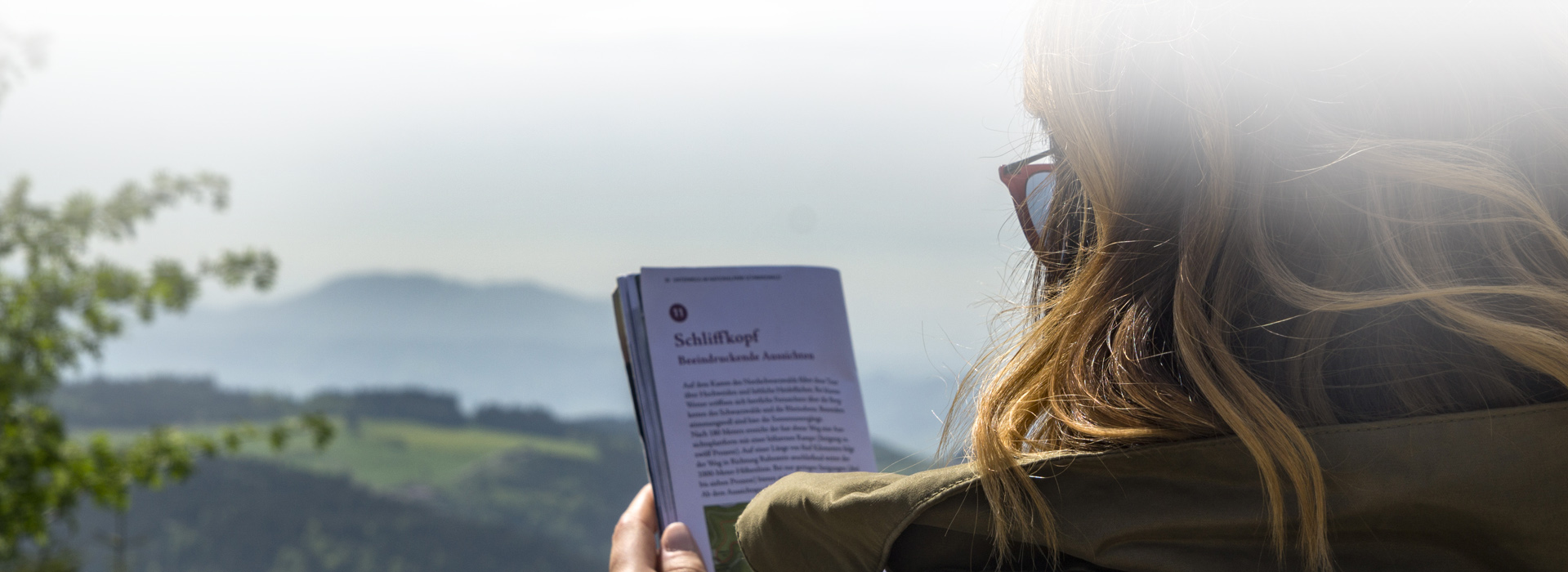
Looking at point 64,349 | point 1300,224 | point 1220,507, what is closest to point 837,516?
point 1220,507

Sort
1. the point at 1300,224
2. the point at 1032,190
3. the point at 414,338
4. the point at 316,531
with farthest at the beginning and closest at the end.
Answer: the point at 414,338 → the point at 316,531 → the point at 1032,190 → the point at 1300,224

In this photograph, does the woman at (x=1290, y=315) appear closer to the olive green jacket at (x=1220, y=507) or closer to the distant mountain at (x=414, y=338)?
the olive green jacket at (x=1220, y=507)

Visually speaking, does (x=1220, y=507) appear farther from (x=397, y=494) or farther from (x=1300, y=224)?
(x=397, y=494)

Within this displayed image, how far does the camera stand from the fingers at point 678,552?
1081 millimetres

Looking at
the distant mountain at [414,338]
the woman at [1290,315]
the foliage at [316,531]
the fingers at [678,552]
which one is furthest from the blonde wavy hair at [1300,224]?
the distant mountain at [414,338]

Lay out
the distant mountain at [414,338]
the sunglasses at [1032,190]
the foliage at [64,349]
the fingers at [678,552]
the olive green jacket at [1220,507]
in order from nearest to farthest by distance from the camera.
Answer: the olive green jacket at [1220,507] < the sunglasses at [1032,190] < the fingers at [678,552] < the foliage at [64,349] < the distant mountain at [414,338]

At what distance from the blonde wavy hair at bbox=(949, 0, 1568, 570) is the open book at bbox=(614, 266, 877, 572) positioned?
1.77 ft

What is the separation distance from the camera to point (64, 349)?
4227 millimetres

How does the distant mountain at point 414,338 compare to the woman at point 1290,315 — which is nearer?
the woman at point 1290,315

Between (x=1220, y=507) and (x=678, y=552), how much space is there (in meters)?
0.66

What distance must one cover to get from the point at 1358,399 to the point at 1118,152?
0.70 feet

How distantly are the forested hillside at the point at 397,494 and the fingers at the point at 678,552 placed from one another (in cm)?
1203

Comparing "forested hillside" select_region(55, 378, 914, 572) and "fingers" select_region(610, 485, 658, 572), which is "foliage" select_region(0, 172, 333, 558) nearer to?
"fingers" select_region(610, 485, 658, 572)

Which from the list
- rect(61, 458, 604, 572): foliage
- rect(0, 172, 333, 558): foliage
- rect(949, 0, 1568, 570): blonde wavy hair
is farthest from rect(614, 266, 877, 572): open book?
rect(61, 458, 604, 572): foliage
